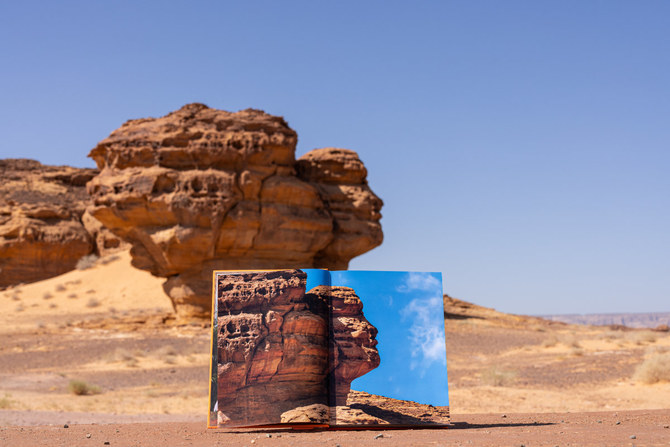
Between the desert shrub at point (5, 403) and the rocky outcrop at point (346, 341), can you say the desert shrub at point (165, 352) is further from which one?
the rocky outcrop at point (346, 341)

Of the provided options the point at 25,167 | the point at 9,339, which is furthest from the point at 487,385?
the point at 25,167

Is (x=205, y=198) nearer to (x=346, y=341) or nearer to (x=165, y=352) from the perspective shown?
(x=165, y=352)

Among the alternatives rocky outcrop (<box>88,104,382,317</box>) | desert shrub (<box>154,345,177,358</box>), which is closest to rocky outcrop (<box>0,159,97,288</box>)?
rocky outcrop (<box>88,104,382,317</box>)

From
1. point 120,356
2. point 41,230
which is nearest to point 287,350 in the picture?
point 120,356

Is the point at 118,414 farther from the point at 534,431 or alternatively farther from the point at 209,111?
the point at 209,111

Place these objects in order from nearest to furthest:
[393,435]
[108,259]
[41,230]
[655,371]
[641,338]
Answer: [393,435], [655,371], [641,338], [41,230], [108,259]

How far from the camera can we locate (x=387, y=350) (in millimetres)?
7652

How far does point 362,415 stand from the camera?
293 inches

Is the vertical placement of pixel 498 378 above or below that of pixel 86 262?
below

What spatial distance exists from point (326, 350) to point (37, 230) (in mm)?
44601

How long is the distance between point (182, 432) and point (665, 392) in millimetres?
12946

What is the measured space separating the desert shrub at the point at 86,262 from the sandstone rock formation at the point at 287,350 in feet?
139

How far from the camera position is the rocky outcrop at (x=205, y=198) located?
29516mm

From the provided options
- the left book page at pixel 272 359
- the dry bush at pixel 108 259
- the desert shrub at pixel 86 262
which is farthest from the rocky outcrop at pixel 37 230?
the left book page at pixel 272 359
